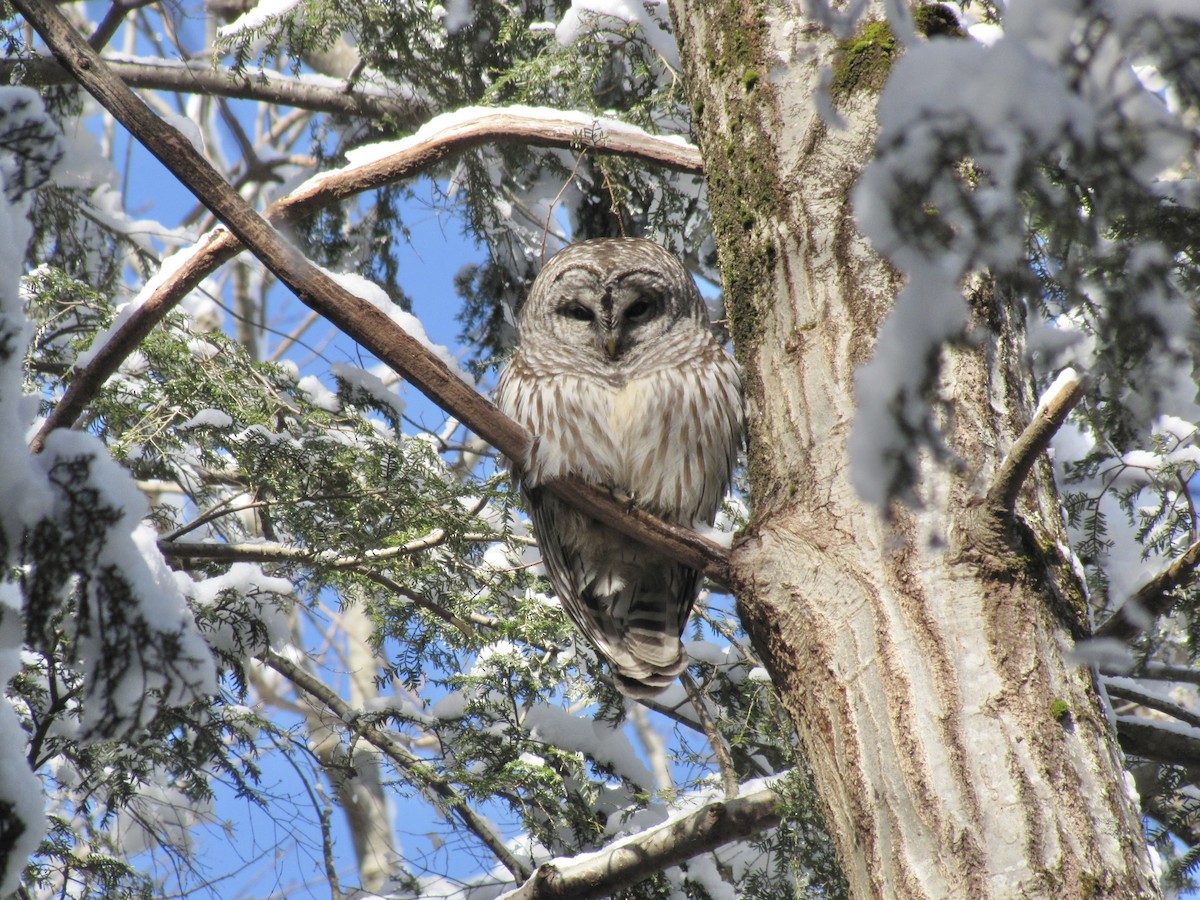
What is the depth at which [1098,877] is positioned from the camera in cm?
160

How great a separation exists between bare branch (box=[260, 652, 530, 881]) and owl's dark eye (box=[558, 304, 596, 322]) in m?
1.69

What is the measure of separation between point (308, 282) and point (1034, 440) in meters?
1.55

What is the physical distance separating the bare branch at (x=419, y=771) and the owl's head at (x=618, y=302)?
1597 mm

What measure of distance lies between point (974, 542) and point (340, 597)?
2721 mm

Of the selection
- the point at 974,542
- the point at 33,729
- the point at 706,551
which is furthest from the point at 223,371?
the point at 974,542

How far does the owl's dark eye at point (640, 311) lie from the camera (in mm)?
4008

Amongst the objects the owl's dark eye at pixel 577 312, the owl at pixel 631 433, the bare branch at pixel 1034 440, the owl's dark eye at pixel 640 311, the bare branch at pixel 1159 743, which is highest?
the owl's dark eye at pixel 577 312

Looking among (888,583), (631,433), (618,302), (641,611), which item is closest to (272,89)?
(618,302)

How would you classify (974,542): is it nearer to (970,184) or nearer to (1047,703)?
(1047,703)

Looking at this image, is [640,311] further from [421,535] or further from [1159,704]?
[1159,704]

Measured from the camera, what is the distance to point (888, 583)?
6.35 feet

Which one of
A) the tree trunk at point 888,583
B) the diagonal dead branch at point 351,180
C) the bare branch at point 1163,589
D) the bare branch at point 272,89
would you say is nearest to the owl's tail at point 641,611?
the tree trunk at point 888,583

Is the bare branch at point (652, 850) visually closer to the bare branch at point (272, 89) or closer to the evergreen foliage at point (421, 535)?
the evergreen foliage at point (421, 535)

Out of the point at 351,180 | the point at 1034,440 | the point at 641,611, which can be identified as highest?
the point at 351,180
